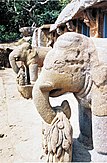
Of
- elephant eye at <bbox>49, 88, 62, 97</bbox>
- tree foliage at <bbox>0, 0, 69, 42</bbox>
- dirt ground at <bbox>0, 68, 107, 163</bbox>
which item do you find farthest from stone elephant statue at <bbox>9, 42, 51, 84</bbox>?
tree foliage at <bbox>0, 0, 69, 42</bbox>

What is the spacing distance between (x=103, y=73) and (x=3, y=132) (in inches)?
88.2

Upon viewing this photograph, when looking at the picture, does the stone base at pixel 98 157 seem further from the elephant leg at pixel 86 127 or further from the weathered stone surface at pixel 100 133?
the elephant leg at pixel 86 127

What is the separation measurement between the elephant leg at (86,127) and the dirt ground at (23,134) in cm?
6

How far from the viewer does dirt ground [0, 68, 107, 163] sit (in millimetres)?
2363

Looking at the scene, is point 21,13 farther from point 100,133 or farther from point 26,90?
point 100,133

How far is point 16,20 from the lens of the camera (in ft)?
50.5

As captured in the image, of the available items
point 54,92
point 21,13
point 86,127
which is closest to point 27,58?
point 86,127

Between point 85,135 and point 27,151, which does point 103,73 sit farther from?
point 27,151

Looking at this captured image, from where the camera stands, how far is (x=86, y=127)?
2.33 m

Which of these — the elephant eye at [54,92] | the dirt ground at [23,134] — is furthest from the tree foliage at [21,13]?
the elephant eye at [54,92]

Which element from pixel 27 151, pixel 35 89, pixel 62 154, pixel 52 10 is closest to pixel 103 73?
pixel 35 89

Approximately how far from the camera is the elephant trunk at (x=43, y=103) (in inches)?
80.0

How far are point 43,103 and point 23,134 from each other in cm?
128

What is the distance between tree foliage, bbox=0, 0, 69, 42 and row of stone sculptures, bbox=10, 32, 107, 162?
12.7 m
